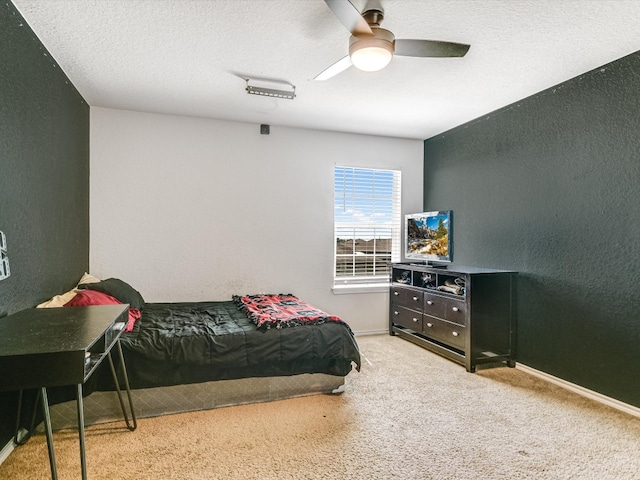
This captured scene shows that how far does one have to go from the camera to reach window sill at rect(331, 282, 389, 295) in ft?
15.2

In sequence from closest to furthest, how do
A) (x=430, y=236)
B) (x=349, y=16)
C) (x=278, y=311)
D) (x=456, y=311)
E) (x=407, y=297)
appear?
(x=349, y=16)
(x=278, y=311)
(x=456, y=311)
(x=430, y=236)
(x=407, y=297)

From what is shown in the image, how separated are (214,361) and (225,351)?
10 cm

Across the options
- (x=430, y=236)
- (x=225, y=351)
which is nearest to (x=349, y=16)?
(x=225, y=351)

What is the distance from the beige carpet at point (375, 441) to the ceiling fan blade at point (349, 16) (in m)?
2.27

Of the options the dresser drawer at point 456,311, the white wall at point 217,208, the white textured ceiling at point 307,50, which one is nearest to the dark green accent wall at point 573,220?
the white textured ceiling at point 307,50

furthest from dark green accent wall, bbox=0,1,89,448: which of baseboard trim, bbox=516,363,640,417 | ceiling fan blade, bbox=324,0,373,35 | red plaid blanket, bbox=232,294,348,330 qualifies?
baseboard trim, bbox=516,363,640,417

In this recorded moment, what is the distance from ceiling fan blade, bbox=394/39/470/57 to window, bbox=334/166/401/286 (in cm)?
252

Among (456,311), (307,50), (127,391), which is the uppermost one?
(307,50)

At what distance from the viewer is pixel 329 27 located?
7.80 feet

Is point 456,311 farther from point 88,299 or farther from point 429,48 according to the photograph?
point 88,299

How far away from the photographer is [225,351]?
8.69 feet

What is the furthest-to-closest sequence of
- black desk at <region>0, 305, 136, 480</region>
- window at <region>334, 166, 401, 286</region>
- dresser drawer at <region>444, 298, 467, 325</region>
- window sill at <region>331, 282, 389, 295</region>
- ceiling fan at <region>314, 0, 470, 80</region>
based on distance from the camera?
window at <region>334, 166, 401, 286</region>, window sill at <region>331, 282, 389, 295</region>, dresser drawer at <region>444, 298, 467, 325</region>, ceiling fan at <region>314, 0, 470, 80</region>, black desk at <region>0, 305, 136, 480</region>

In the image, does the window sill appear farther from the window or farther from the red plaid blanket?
the red plaid blanket

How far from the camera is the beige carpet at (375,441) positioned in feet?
6.44
